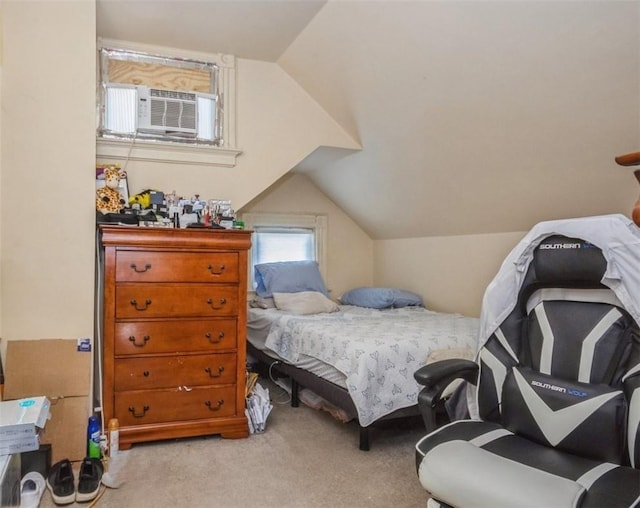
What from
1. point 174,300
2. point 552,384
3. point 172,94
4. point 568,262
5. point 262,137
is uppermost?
point 172,94

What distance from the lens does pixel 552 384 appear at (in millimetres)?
1510

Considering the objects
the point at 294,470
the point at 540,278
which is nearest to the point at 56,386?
the point at 294,470

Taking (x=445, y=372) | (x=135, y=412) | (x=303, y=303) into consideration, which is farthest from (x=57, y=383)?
(x=445, y=372)

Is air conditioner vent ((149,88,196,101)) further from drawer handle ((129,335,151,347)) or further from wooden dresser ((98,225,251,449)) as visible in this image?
drawer handle ((129,335,151,347))

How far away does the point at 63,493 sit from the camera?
196 centimetres

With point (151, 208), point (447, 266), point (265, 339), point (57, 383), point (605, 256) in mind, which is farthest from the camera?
point (447, 266)

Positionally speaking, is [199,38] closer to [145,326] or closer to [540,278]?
[145,326]

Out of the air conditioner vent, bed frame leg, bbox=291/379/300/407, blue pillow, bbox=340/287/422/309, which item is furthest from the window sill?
blue pillow, bbox=340/287/422/309

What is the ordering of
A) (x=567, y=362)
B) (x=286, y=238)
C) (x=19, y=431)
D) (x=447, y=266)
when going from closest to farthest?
(x=567, y=362) → (x=19, y=431) → (x=447, y=266) → (x=286, y=238)

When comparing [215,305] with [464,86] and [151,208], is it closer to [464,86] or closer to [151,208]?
[151,208]

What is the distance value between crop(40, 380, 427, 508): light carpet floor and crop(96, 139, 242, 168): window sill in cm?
173

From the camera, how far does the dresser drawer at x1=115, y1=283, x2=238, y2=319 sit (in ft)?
8.36

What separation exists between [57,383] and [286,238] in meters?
2.53

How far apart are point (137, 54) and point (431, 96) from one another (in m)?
1.94
